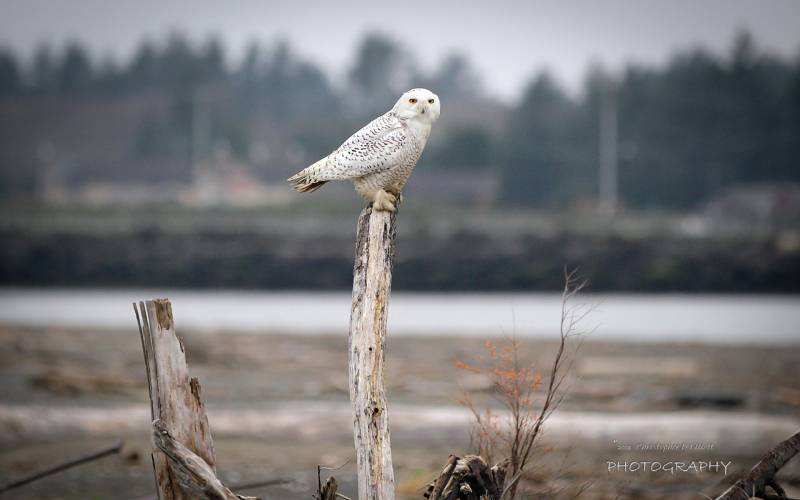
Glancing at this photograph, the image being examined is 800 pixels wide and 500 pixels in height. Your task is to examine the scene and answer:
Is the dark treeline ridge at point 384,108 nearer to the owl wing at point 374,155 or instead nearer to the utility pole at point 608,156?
the utility pole at point 608,156

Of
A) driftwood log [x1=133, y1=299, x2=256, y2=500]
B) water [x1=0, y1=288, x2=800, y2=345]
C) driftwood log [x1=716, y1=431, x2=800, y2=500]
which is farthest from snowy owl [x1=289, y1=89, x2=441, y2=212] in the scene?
water [x1=0, y1=288, x2=800, y2=345]

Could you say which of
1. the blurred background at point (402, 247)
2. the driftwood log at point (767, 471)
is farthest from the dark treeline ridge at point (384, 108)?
the driftwood log at point (767, 471)

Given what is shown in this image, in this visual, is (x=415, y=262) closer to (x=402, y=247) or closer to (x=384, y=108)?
(x=402, y=247)

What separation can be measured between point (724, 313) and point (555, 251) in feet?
49.2

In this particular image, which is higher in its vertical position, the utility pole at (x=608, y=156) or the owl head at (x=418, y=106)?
the utility pole at (x=608, y=156)

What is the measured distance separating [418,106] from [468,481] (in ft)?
7.64

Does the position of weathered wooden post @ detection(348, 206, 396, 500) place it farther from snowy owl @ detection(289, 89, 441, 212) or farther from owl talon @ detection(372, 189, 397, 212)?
snowy owl @ detection(289, 89, 441, 212)

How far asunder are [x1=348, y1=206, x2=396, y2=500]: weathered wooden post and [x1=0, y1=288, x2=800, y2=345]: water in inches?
685

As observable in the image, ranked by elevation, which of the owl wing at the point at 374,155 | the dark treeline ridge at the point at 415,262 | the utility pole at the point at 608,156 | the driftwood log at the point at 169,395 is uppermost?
the utility pole at the point at 608,156

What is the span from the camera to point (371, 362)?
22.2 feet

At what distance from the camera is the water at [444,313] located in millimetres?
34025

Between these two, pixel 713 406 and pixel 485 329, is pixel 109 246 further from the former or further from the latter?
pixel 713 406

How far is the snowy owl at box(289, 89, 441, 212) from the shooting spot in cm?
719

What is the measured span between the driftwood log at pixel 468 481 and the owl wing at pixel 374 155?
185cm
